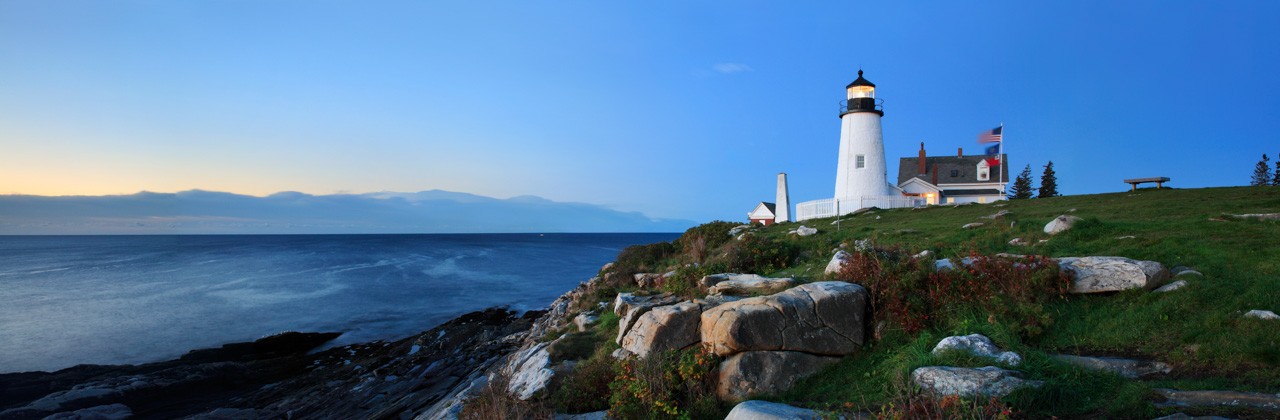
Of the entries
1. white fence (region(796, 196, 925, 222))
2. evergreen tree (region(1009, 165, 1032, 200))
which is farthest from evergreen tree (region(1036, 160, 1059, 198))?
white fence (region(796, 196, 925, 222))

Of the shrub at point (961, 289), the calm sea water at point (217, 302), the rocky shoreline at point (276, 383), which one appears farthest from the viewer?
the calm sea water at point (217, 302)

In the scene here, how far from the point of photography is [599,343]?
12727mm

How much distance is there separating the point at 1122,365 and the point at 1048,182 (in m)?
54.8

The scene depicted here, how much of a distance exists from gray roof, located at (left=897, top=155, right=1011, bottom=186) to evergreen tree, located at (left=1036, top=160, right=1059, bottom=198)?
10128 mm

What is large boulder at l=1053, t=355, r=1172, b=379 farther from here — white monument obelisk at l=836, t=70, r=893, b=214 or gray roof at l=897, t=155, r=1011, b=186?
gray roof at l=897, t=155, r=1011, b=186

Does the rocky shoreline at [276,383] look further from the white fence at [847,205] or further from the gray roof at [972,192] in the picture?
the gray roof at [972,192]

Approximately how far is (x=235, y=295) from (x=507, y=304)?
20341 mm

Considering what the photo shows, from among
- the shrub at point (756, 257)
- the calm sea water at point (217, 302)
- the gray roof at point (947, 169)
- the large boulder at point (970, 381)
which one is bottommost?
the calm sea water at point (217, 302)

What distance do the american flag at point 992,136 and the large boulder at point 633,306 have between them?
32557 millimetres

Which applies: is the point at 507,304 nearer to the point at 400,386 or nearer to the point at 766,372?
the point at 400,386

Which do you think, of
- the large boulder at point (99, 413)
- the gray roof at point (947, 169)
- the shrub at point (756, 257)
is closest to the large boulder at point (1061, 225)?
the shrub at point (756, 257)

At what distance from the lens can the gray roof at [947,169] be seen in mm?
44237

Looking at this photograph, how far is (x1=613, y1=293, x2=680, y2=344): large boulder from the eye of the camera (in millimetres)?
11303

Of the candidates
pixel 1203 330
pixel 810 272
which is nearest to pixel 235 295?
pixel 810 272
